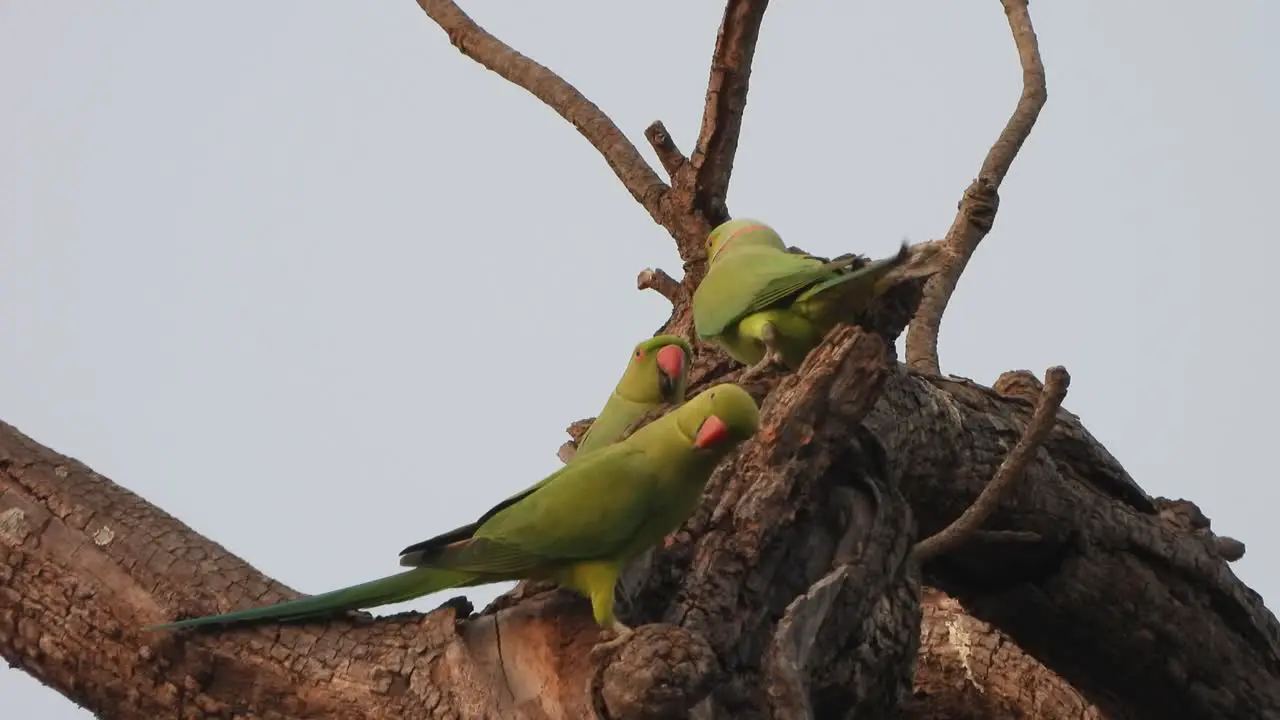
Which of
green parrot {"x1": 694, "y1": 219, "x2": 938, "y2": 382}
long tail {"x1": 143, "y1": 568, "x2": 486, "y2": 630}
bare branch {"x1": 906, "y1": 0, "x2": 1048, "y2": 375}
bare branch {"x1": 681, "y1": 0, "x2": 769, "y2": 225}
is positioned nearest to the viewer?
long tail {"x1": 143, "y1": 568, "x2": 486, "y2": 630}

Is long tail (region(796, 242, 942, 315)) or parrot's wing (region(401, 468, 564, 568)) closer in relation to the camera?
parrot's wing (region(401, 468, 564, 568))

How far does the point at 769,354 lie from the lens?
3.78 meters

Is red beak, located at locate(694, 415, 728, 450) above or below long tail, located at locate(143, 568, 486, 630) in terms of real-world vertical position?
above

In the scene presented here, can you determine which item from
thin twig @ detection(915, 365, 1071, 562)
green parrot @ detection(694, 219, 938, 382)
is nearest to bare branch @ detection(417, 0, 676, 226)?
green parrot @ detection(694, 219, 938, 382)

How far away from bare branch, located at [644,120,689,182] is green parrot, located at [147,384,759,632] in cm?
184

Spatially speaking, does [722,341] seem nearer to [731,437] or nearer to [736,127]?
[736,127]

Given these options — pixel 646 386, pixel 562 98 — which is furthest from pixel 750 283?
pixel 562 98

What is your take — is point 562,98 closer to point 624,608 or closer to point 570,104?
point 570,104

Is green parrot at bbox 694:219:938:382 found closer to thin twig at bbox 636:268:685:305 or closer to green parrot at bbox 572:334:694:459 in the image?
green parrot at bbox 572:334:694:459

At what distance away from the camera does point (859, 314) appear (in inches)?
138

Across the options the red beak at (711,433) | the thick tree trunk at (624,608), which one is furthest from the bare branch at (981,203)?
the red beak at (711,433)

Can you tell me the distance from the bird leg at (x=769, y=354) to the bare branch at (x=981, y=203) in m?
0.85

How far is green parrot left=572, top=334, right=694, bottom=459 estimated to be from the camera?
3930 millimetres

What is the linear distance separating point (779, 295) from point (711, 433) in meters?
1.10
